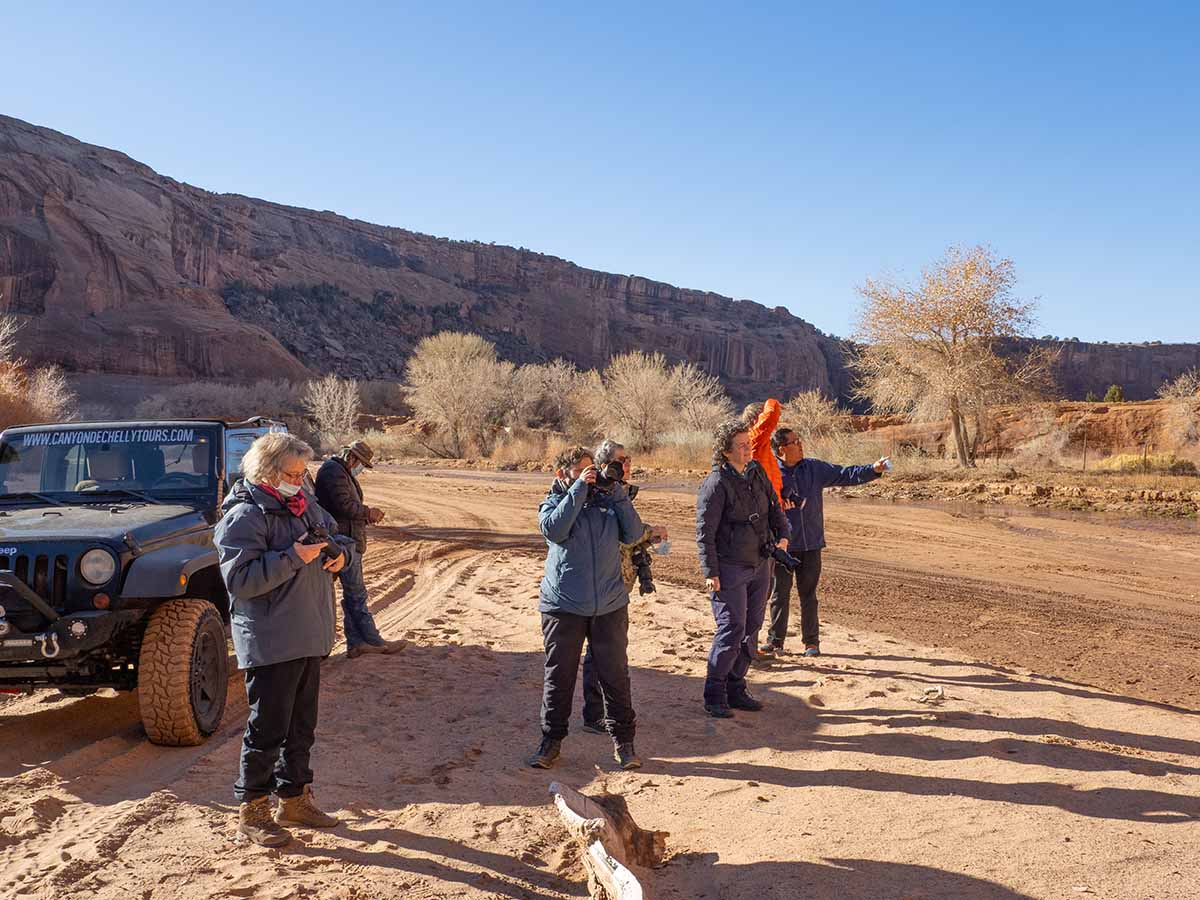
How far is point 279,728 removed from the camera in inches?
173

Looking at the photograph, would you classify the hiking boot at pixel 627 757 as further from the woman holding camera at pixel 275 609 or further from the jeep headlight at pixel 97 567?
the jeep headlight at pixel 97 567

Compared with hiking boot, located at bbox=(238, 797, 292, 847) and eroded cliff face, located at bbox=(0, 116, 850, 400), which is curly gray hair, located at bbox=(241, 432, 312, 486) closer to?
hiking boot, located at bbox=(238, 797, 292, 847)

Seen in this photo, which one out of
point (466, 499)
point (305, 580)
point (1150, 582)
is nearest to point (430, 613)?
point (305, 580)

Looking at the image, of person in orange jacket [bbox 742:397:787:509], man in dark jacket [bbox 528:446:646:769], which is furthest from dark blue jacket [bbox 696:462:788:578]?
man in dark jacket [bbox 528:446:646:769]

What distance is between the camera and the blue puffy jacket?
18.1ft

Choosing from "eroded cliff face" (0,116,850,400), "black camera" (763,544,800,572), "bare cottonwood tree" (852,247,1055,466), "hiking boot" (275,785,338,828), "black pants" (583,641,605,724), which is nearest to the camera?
"hiking boot" (275,785,338,828)

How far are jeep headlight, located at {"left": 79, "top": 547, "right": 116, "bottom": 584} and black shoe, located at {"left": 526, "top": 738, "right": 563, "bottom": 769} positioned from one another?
9.29 feet

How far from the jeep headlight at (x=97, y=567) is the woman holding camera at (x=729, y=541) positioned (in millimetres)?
3802

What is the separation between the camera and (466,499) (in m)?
25.5

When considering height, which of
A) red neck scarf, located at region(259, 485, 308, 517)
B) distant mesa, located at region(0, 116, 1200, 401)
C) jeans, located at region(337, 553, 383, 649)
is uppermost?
distant mesa, located at region(0, 116, 1200, 401)

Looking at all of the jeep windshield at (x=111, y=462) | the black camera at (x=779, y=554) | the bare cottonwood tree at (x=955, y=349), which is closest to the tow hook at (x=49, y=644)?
the jeep windshield at (x=111, y=462)

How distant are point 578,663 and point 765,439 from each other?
2792 mm

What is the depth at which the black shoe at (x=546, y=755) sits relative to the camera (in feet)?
18.6

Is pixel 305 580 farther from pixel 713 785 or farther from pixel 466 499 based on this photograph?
pixel 466 499
